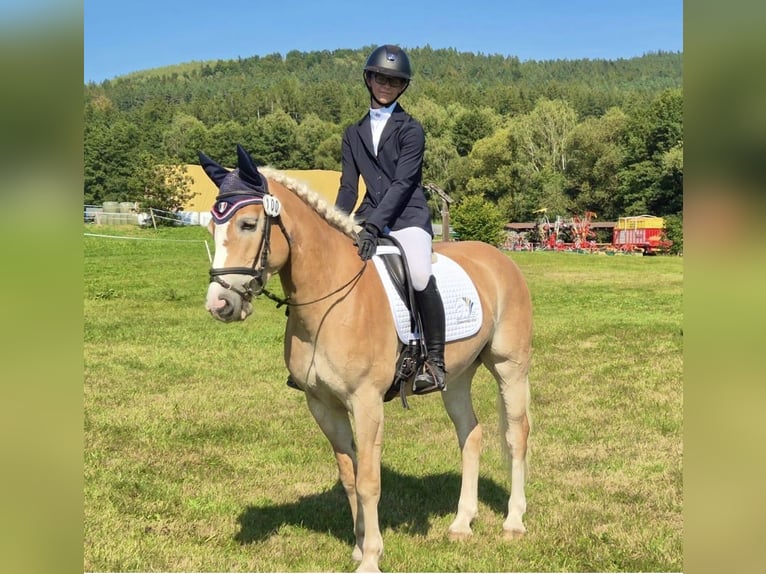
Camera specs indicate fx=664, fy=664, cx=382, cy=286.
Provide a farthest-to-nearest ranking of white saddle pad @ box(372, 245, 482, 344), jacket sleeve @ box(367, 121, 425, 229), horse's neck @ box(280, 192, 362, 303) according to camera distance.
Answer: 1. white saddle pad @ box(372, 245, 482, 344)
2. jacket sleeve @ box(367, 121, 425, 229)
3. horse's neck @ box(280, 192, 362, 303)

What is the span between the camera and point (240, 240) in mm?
3766

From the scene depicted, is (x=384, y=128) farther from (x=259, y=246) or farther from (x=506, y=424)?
(x=506, y=424)

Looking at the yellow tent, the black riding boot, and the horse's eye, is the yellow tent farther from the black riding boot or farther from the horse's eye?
the horse's eye

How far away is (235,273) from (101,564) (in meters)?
2.64

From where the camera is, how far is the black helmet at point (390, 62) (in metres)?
4.71

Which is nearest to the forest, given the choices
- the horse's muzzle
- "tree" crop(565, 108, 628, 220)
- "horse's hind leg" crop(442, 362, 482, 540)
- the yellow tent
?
"tree" crop(565, 108, 628, 220)

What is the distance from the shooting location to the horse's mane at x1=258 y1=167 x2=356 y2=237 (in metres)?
4.30

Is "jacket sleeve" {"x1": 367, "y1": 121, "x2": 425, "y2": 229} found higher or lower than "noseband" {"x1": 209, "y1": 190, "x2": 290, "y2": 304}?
higher

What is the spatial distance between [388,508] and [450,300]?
6.88 feet

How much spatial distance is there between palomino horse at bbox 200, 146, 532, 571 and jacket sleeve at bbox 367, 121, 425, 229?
0.26m

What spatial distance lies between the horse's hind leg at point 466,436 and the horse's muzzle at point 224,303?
8.38 feet

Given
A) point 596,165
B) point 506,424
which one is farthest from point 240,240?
point 596,165

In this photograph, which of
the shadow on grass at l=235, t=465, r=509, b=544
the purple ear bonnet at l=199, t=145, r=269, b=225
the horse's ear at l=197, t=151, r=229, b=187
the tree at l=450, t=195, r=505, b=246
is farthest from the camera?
the tree at l=450, t=195, r=505, b=246
